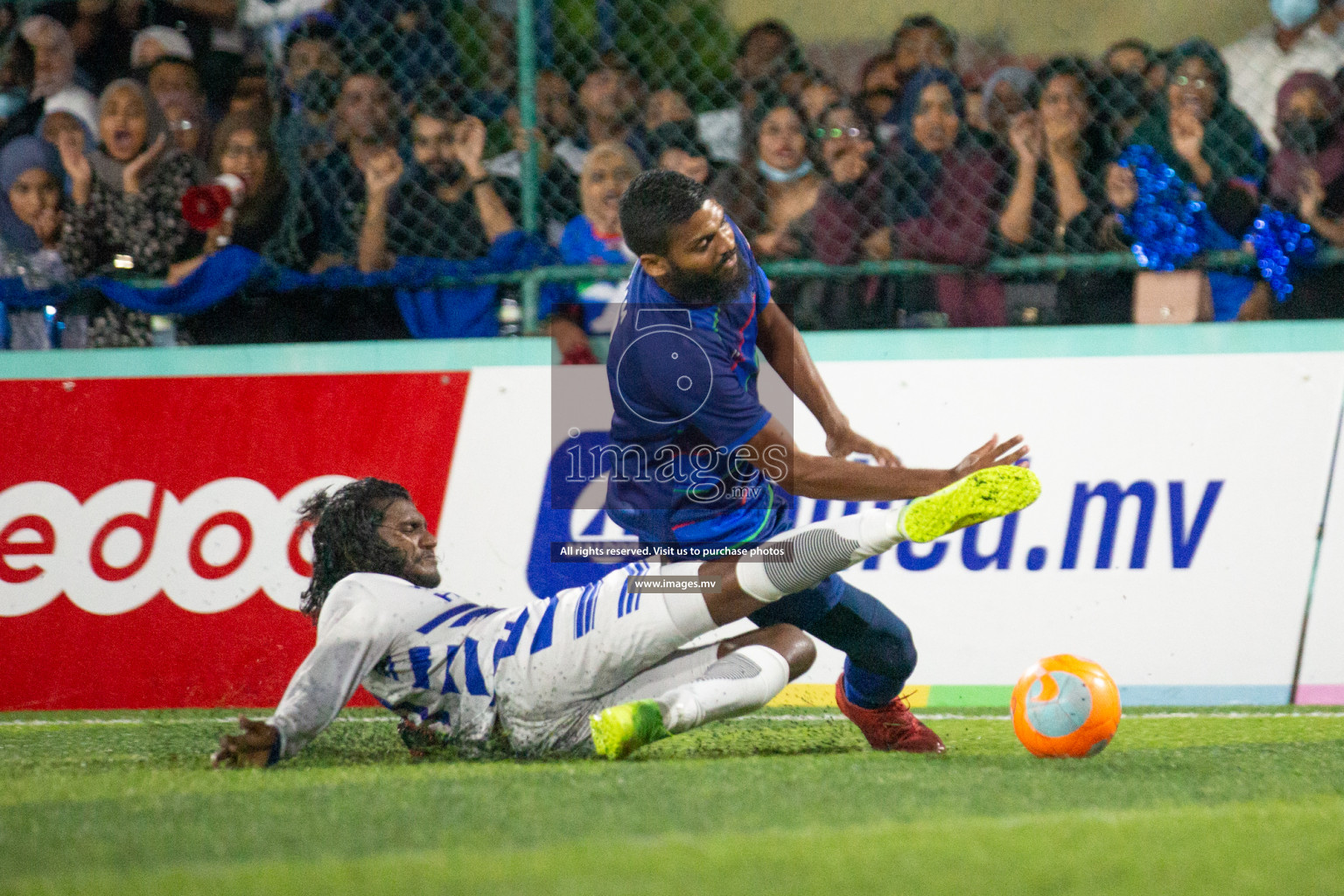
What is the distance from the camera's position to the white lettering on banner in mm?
5246

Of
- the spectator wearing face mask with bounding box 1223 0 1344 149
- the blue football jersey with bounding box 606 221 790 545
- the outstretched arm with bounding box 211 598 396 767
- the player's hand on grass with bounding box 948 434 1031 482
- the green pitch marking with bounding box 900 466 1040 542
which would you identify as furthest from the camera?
the spectator wearing face mask with bounding box 1223 0 1344 149

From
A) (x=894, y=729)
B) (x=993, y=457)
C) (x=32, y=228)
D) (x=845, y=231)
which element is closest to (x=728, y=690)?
(x=894, y=729)

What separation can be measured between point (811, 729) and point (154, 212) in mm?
3694

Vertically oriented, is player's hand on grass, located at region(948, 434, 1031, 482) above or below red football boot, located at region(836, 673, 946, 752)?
above

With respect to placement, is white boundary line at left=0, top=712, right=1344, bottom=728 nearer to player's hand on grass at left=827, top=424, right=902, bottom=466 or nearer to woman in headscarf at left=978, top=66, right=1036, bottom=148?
player's hand on grass at left=827, top=424, right=902, bottom=466

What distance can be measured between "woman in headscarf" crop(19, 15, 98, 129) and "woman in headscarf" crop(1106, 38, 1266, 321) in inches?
188

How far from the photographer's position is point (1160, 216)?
18.1ft

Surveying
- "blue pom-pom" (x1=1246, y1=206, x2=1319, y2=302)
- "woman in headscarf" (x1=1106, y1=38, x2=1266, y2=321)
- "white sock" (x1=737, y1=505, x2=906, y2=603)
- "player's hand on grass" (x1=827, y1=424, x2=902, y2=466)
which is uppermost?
"woman in headscarf" (x1=1106, y1=38, x2=1266, y2=321)

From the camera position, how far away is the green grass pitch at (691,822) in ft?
7.06

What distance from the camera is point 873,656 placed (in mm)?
3904

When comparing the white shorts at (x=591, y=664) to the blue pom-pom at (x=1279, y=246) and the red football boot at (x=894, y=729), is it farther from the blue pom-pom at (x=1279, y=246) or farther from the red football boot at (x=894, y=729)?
the blue pom-pom at (x=1279, y=246)


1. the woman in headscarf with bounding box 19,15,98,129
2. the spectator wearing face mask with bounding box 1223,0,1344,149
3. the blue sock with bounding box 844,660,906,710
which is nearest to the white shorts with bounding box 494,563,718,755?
the blue sock with bounding box 844,660,906,710

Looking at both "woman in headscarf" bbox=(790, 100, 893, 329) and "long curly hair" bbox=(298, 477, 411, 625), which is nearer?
"long curly hair" bbox=(298, 477, 411, 625)

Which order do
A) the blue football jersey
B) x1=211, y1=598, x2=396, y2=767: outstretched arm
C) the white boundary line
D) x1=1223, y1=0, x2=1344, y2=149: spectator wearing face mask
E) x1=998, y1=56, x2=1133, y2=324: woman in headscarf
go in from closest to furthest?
x1=211, y1=598, x2=396, y2=767: outstretched arm → the blue football jersey → the white boundary line → x1=998, y1=56, x2=1133, y2=324: woman in headscarf → x1=1223, y1=0, x2=1344, y2=149: spectator wearing face mask
